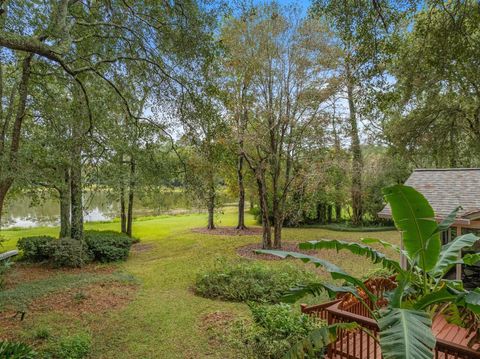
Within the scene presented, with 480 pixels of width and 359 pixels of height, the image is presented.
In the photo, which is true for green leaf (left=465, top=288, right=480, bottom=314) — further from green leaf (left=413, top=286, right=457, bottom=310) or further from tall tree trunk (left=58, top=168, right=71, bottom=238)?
tall tree trunk (left=58, top=168, right=71, bottom=238)

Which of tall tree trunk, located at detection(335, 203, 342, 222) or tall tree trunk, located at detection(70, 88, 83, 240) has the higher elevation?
tall tree trunk, located at detection(70, 88, 83, 240)

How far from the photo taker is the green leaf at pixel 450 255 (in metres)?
3.31

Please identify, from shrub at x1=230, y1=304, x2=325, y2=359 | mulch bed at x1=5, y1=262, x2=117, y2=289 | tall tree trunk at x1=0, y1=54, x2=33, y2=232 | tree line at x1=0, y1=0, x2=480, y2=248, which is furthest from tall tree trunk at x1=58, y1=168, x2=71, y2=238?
shrub at x1=230, y1=304, x2=325, y2=359

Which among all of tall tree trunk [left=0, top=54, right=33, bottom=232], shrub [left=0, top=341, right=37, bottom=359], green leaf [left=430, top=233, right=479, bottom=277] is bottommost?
shrub [left=0, top=341, right=37, bottom=359]

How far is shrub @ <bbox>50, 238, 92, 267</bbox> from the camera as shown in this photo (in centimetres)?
1095

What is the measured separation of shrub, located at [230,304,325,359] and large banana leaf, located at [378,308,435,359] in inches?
98.8

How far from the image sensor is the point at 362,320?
4031 mm

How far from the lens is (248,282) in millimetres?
8297

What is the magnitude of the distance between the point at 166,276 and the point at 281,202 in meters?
6.24

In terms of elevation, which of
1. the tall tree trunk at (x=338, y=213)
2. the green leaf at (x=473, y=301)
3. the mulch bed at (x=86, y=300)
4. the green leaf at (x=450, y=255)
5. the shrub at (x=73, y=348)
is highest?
the green leaf at (x=450, y=255)

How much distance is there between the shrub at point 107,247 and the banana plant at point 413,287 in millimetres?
10504

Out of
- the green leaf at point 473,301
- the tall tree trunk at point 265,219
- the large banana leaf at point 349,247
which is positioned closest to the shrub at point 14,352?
the large banana leaf at point 349,247

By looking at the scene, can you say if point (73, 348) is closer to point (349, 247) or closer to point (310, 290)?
point (310, 290)

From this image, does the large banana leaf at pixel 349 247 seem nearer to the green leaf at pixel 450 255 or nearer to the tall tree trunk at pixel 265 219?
the green leaf at pixel 450 255
